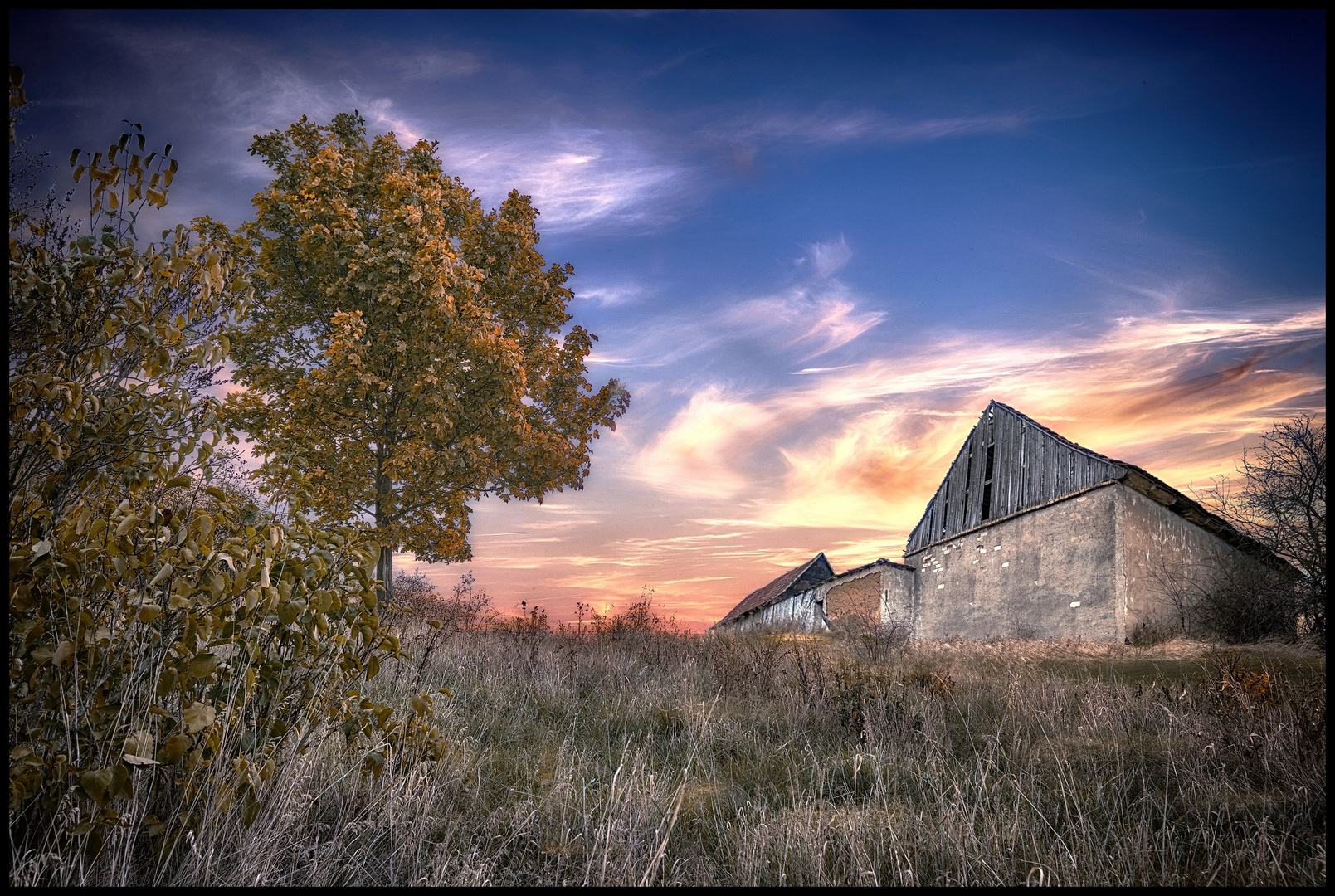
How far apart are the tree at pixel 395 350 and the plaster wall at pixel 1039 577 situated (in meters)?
12.8

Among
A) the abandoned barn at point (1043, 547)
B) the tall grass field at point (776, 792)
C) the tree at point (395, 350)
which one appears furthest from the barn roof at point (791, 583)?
the tall grass field at point (776, 792)

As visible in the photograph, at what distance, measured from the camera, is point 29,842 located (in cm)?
264

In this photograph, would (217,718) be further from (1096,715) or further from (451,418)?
(451,418)

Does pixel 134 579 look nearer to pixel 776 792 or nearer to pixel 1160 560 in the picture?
pixel 776 792

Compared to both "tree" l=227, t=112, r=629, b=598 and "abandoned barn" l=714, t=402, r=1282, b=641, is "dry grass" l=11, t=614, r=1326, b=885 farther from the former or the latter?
"abandoned barn" l=714, t=402, r=1282, b=641

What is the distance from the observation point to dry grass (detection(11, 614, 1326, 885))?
9.58 feet

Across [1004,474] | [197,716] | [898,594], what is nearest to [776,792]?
[197,716]

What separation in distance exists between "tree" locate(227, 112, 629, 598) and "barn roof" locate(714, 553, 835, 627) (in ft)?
67.0

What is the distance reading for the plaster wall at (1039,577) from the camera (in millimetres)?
16125

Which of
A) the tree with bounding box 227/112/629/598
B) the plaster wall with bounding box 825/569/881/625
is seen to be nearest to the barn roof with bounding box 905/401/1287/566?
the plaster wall with bounding box 825/569/881/625

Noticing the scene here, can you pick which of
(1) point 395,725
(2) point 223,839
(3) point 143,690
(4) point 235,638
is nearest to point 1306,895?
(1) point 395,725

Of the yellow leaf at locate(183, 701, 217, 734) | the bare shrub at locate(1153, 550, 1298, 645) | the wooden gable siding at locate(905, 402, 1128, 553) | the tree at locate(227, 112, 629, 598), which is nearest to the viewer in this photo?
the yellow leaf at locate(183, 701, 217, 734)

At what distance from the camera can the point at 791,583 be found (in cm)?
3238

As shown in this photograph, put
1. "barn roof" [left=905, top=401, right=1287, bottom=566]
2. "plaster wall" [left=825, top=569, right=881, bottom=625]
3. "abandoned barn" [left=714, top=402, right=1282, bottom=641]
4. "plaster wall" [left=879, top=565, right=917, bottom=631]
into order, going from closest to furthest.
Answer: "abandoned barn" [left=714, top=402, right=1282, bottom=641] < "barn roof" [left=905, top=401, right=1287, bottom=566] < "plaster wall" [left=879, top=565, right=917, bottom=631] < "plaster wall" [left=825, top=569, right=881, bottom=625]
